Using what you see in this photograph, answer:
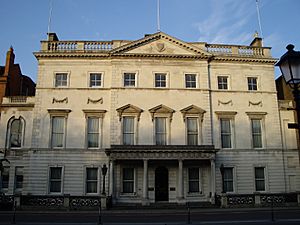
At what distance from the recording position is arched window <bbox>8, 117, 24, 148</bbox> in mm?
29266

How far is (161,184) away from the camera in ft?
90.6

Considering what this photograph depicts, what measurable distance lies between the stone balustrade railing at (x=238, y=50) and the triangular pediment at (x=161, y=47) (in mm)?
1760

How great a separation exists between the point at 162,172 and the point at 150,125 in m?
4.51

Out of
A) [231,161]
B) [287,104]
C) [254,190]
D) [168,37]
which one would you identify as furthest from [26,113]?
[287,104]

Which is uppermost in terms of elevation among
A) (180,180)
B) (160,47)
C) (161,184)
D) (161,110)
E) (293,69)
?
(160,47)

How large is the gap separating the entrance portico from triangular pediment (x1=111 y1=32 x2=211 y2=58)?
31.7 feet

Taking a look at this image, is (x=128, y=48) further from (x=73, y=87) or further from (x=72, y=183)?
(x=72, y=183)

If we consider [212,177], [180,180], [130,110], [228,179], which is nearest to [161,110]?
[130,110]

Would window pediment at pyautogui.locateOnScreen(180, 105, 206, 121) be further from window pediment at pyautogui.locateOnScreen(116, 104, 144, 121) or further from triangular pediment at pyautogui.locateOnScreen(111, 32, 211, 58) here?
triangular pediment at pyautogui.locateOnScreen(111, 32, 211, 58)

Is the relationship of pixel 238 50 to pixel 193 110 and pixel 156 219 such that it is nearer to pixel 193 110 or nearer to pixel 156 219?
pixel 193 110

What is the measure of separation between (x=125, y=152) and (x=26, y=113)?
1138 centimetres

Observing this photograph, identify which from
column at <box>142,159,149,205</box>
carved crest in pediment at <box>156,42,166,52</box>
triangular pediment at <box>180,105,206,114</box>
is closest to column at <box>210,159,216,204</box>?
triangular pediment at <box>180,105,206,114</box>

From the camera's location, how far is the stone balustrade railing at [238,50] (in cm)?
3131

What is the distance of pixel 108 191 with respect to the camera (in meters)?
26.6
